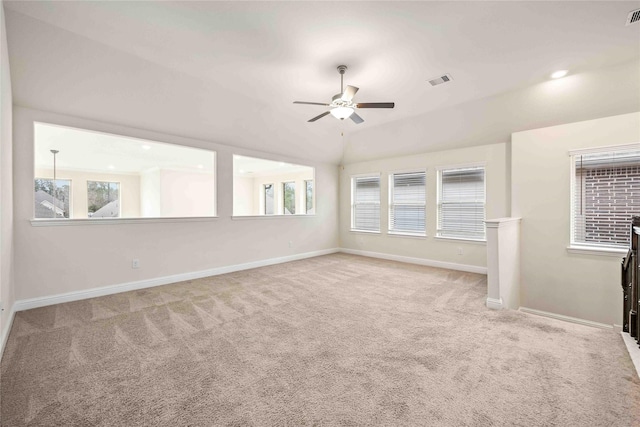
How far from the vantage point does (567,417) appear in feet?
5.20

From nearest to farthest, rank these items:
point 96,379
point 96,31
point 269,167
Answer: point 96,379 → point 96,31 → point 269,167

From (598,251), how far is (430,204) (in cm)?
267

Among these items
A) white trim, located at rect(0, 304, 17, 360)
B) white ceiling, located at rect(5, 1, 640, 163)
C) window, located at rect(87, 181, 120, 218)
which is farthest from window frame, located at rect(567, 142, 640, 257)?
window, located at rect(87, 181, 120, 218)

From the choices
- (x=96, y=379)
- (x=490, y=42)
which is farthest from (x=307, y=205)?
(x=96, y=379)

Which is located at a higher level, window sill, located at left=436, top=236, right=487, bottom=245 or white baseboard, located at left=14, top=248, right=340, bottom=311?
window sill, located at left=436, top=236, right=487, bottom=245

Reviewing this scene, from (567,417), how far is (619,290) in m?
3.53

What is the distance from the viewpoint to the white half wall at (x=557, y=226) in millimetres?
3834

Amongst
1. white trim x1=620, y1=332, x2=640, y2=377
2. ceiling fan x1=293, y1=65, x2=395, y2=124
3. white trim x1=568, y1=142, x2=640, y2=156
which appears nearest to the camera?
white trim x1=620, y1=332, x2=640, y2=377

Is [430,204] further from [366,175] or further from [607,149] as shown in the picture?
[607,149]

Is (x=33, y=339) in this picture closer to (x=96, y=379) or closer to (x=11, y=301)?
(x=11, y=301)

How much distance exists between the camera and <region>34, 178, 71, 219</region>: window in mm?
5198

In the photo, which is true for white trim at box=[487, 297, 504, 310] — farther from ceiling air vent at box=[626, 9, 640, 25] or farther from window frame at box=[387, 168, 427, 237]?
ceiling air vent at box=[626, 9, 640, 25]

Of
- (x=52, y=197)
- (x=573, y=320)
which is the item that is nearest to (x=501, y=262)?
(x=573, y=320)

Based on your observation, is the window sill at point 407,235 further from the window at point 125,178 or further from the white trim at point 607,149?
the window at point 125,178
